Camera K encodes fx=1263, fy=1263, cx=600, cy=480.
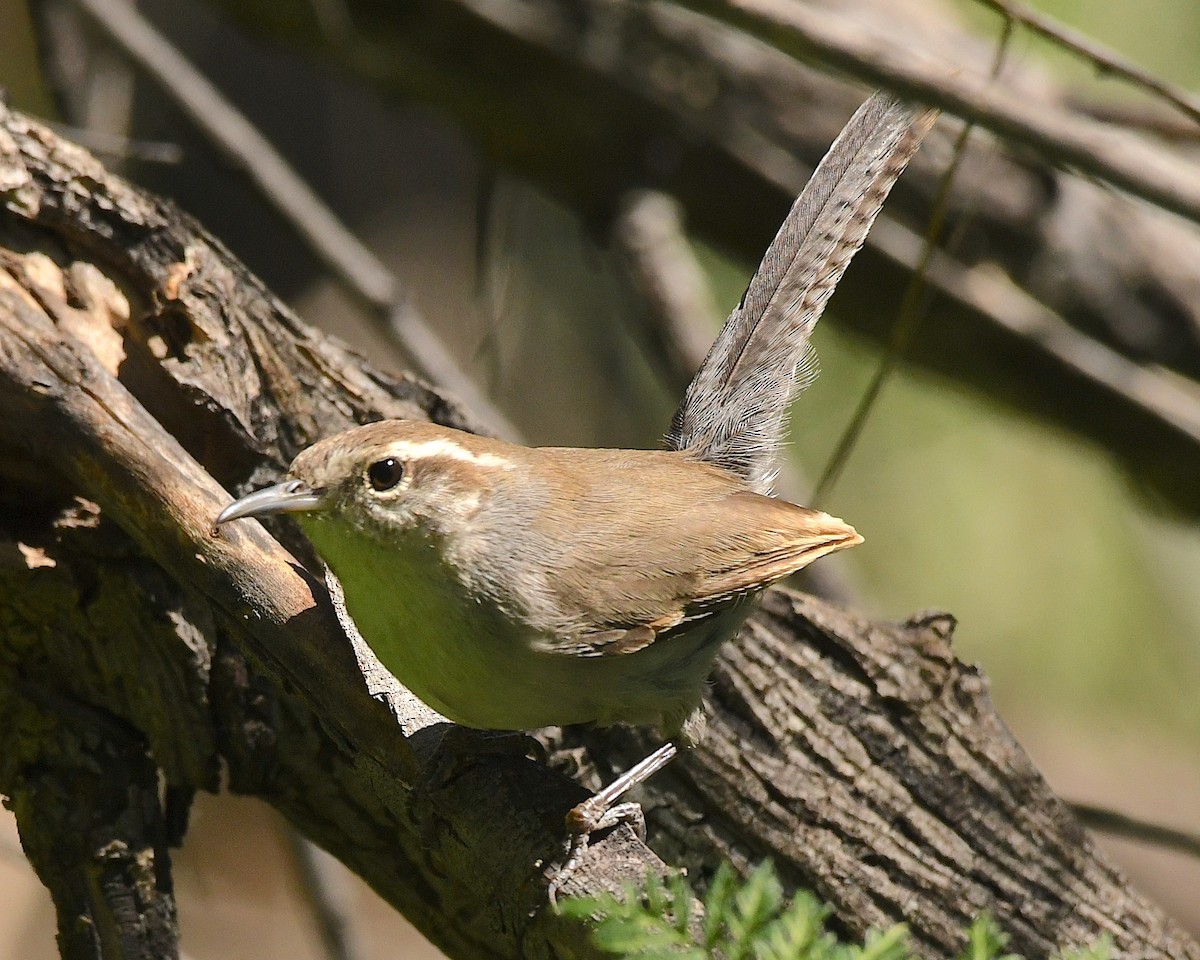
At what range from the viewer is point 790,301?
3.46 m

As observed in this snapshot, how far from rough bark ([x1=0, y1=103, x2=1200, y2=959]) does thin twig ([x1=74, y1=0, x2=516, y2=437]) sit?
141 cm

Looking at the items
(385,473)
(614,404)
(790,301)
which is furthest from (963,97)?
(614,404)

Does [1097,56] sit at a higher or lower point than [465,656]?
higher

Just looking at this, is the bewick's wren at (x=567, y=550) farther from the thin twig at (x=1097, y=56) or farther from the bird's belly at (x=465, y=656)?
the thin twig at (x=1097, y=56)

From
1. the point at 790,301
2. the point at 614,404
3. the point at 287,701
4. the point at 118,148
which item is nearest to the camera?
the point at 287,701

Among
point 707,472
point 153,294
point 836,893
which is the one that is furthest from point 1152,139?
point 153,294

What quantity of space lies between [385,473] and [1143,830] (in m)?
2.66

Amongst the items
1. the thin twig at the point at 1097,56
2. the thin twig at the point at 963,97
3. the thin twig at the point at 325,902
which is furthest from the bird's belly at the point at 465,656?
the thin twig at the point at 325,902

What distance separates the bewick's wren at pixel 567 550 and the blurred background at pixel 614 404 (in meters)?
1.69

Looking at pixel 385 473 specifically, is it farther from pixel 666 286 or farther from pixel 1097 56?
pixel 666 286

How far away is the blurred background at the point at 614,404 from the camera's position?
548cm

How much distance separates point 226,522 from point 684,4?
1568 millimetres

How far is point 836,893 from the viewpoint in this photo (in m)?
3.12

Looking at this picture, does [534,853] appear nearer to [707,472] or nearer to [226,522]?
[226,522]
